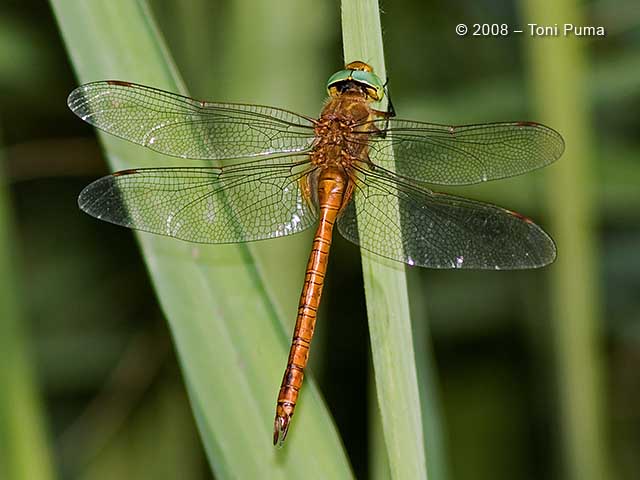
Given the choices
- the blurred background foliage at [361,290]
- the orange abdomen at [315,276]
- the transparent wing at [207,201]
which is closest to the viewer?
the orange abdomen at [315,276]

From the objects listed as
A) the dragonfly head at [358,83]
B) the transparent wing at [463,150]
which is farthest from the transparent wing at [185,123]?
the transparent wing at [463,150]

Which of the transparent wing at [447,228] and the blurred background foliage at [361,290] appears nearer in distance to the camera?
the transparent wing at [447,228]

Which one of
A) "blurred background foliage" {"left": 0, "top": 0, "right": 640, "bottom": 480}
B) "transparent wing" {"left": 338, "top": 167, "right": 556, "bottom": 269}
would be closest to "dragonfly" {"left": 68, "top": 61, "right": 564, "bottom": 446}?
"transparent wing" {"left": 338, "top": 167, "right": 556, "bottom": 269}

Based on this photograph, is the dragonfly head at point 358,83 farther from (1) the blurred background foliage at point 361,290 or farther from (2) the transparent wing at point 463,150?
(1) the blurred background foliage at point 361,290

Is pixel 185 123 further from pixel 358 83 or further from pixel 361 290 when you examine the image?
pixel 361 290

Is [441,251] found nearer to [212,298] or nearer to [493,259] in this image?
[493,259]

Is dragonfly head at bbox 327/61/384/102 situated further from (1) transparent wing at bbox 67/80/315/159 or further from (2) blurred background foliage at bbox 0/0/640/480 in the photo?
(2) blurred background foliage at bbox 0/0/640/480
